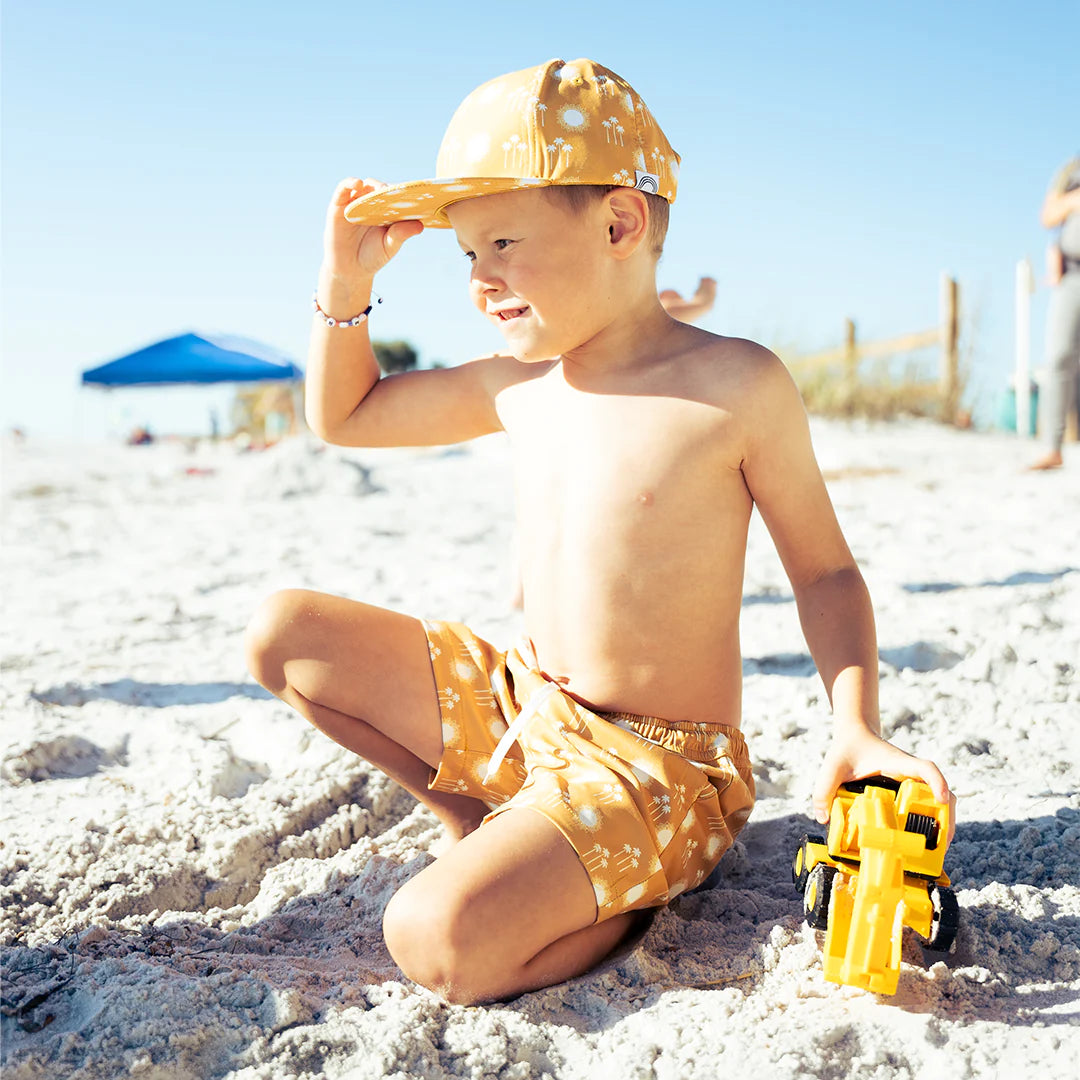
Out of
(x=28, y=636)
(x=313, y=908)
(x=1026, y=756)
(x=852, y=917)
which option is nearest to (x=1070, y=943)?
(x=852, y=917)

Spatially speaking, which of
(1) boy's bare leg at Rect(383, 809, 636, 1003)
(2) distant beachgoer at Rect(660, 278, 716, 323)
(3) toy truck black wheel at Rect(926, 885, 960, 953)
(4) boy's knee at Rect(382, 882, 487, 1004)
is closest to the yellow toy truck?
(3) toy truck black wheel at Rect(926, 885, 960, 953)

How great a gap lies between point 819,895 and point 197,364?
44.8ft

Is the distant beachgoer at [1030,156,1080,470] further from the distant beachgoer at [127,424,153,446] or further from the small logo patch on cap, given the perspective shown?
the distant beachgoer at [127,424,153,446]

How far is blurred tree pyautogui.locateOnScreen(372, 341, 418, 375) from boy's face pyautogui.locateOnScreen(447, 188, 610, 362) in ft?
71.9

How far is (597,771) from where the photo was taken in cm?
162

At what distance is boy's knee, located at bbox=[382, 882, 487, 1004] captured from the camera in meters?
1.38

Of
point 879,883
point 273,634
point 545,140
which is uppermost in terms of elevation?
point 545,140

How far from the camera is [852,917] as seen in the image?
4.35 ft

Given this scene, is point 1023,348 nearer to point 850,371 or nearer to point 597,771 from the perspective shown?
point 850,371

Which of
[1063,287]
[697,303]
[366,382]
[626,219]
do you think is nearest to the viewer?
[626,219]

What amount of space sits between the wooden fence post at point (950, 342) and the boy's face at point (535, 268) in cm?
1004

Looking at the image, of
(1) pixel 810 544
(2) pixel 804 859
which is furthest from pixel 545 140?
(2) pixel 804 859

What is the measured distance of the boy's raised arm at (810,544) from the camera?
1.62 meters

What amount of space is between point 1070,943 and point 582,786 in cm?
71
